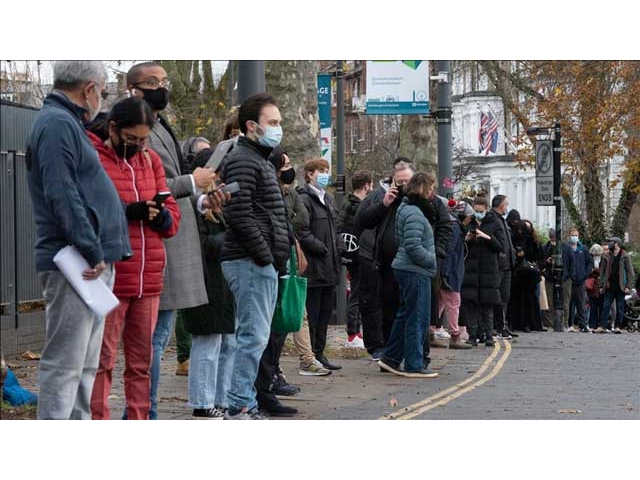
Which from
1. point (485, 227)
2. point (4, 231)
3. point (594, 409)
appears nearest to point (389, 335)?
point (594, 409)

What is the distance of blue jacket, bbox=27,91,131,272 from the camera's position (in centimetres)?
596

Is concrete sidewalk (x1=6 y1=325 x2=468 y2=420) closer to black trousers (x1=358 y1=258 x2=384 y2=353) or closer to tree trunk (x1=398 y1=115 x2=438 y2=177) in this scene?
black trousers (x1=358 y1=258 x2=384 y2=353)

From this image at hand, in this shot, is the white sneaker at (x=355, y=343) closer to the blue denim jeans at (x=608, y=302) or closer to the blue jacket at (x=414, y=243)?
the blue jacket at (x=414, y=243)

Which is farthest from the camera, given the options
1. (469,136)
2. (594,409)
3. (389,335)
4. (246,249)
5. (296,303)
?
(469,136)

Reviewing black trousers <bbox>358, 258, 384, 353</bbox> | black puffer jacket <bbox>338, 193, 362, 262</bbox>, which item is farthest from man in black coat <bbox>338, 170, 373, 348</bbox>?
black trousers <bbox>358, 258, 384, 353</bbox>

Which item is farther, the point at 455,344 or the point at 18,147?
the point at 455,344

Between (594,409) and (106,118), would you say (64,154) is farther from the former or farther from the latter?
(594,409)

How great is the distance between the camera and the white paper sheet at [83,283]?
599 centimetres

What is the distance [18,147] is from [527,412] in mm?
4440

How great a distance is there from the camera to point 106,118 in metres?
6.80

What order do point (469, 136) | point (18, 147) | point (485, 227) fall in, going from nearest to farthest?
point (18, 147) → point (485, 227) → point (469, 136)

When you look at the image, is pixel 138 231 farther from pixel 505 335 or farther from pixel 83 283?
pixel 505 335

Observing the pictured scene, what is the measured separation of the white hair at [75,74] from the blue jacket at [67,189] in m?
0.07

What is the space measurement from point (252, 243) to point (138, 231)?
1269 mm
